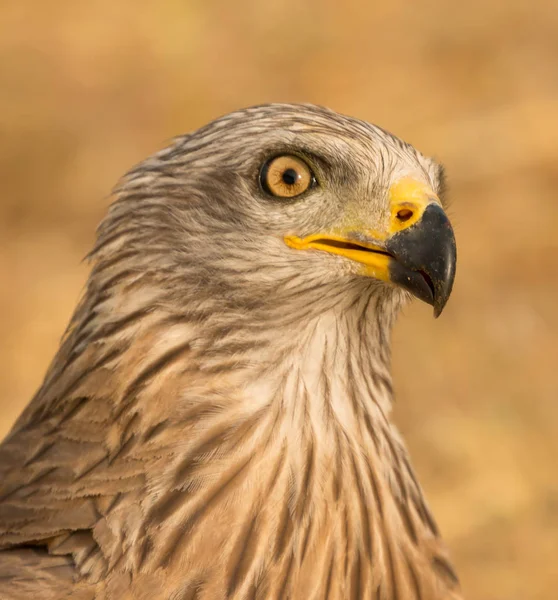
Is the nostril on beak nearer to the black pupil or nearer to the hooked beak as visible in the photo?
the hooked beak

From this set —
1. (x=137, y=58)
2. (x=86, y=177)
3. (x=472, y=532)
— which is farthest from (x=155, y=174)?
(x=137, y=58)

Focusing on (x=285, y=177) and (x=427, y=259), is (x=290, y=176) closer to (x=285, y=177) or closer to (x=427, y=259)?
(x=285, y=177)

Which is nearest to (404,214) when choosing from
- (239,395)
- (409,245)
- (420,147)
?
(409,245)

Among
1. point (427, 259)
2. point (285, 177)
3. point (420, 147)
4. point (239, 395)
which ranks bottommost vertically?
point (239, 395)

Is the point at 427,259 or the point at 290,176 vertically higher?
the point at 290,176

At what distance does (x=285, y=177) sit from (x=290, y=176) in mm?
11

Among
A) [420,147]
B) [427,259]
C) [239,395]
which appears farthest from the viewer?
[420,147]

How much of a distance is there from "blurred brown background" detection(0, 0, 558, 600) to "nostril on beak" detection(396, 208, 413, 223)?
10.4ft

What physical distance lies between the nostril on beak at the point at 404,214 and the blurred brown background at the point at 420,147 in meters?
3.17

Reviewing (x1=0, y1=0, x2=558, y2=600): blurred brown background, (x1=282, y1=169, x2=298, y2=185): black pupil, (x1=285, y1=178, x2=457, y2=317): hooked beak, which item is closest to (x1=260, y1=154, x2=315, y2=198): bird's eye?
(x1=282, y1=169, x2=298, y2=185): black pupil

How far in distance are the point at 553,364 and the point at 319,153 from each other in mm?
4611

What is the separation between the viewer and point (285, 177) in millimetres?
2500

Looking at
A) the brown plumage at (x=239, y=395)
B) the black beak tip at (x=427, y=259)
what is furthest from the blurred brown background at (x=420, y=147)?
the black beak tip at (x=427, y=259)

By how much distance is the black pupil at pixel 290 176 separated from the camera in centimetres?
249
